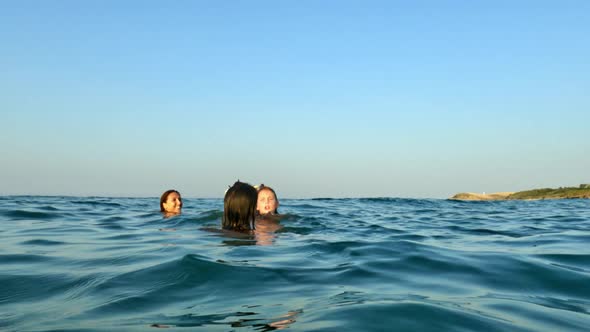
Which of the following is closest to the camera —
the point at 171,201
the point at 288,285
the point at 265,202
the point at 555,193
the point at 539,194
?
the point at 288,285

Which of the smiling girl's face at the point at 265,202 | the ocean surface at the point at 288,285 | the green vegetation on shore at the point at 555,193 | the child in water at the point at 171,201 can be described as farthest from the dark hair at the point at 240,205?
the green vegetation on shore at the point at 555,193

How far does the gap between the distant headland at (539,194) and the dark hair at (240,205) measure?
42.2m

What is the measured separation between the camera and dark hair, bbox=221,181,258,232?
7996 mm

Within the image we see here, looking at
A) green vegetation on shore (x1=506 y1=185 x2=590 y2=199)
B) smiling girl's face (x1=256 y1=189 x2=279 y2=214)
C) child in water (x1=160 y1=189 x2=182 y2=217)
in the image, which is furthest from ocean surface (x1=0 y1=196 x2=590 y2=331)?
green vegetation on shore (x1=506 y1=185 x2=590 y2=199)

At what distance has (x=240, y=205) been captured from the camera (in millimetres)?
8039

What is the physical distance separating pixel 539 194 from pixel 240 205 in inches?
1833

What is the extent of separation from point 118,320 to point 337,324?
1509 millimetres

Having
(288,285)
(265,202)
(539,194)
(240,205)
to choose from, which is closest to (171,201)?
(265,202)

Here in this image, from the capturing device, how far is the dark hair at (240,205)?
26.2 ft

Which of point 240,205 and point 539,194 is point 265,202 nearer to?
point 240,205

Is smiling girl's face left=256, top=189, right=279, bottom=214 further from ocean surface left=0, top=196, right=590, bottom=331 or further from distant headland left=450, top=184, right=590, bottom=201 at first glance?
distant headland left=450, top=184, right=590, bottom=201

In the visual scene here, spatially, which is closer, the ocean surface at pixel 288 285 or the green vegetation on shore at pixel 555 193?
the ocean surface at pixel 288 285

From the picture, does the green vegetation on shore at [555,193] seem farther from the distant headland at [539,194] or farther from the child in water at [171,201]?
the child in water at [171,201]

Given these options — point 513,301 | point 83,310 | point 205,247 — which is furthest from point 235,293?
point 205,247
